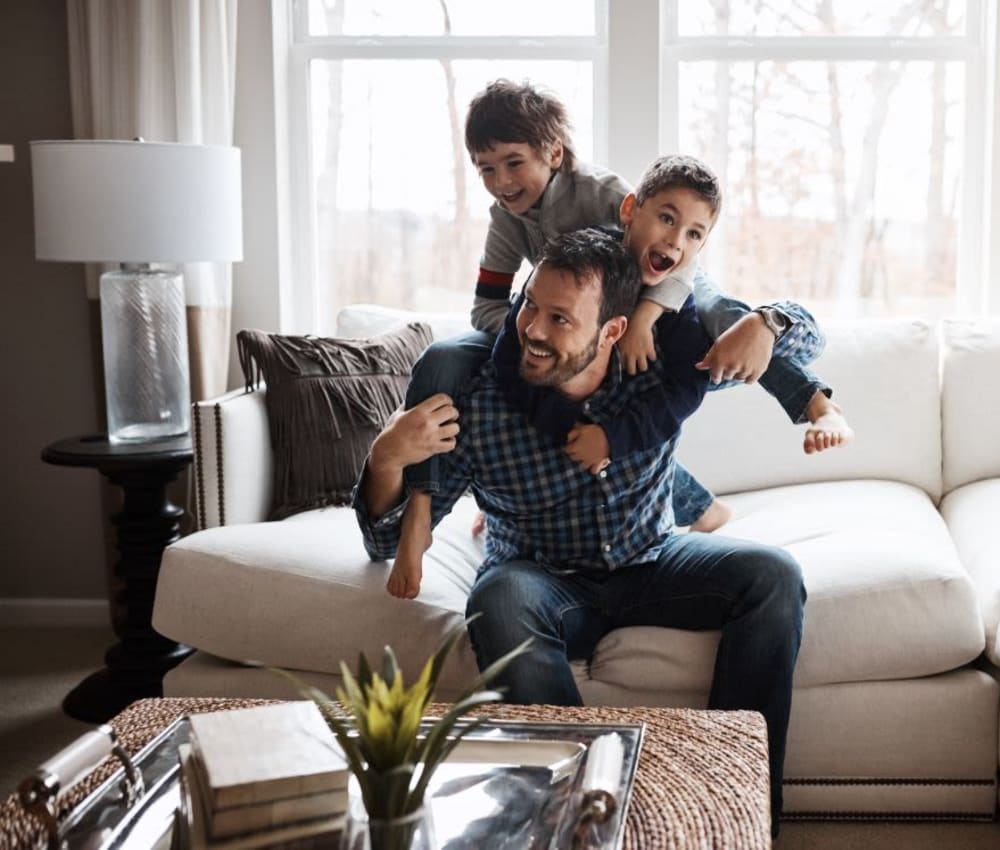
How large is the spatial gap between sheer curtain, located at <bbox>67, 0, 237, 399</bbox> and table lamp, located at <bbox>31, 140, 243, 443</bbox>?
0.97 feet

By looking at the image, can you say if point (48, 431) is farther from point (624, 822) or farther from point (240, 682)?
point (624, 822)

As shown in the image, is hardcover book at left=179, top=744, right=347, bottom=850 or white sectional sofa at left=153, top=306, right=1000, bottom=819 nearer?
hardcover book at left=179, top=744, right=347, bottom=850

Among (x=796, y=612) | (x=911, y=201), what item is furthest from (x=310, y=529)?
(x=911, y=201)

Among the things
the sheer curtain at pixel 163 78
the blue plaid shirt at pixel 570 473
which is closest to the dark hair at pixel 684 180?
the blue plaid shirt at pixel 570 473

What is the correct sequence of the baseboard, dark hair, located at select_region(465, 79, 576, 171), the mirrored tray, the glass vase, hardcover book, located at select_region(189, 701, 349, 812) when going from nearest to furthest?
1. the glass vase
2. hardcover book, located at select_region(189, 701, 349, 812)
3. the mirrored tray
4. dark hair, located at select_region(465, 79, 576, 171)
5. the baseboard

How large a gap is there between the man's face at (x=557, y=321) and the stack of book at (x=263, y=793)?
936 mm

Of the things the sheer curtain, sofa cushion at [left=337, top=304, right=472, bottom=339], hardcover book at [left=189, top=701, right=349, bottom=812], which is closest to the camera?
hardcover book at [left=189, top=701, right=349, bottom=812]

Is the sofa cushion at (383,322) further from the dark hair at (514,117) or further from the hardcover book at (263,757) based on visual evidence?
the hardcover book at (263,757)

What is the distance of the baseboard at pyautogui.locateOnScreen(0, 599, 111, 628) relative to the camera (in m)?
3.70

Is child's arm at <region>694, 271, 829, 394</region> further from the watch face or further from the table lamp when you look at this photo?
the table lamp

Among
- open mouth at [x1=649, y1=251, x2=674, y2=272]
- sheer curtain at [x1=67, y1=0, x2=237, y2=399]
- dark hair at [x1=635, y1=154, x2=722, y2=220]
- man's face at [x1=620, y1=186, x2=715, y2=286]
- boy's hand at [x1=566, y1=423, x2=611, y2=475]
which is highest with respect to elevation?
sheer curtain at [x1=67, y1=0, x2=237, y2=399]

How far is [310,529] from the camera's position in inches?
98.3

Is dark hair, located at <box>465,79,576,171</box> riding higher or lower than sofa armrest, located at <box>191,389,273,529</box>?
higher

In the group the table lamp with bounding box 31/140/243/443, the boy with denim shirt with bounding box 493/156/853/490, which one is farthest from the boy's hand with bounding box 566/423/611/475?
the table lamp with bounding box 31/140/243/443
